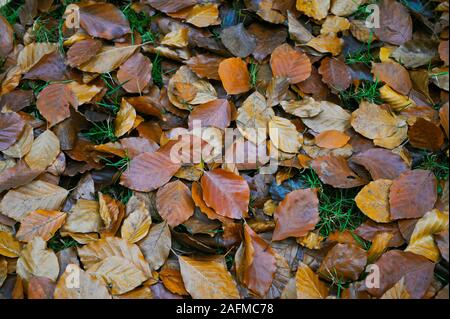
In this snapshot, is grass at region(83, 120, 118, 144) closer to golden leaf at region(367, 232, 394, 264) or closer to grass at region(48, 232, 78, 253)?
grass at region(48, 232, 78, 253)

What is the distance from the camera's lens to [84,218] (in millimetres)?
1401

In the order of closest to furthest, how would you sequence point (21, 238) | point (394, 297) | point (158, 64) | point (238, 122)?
point (394, 297) → point (21, 238) → point (238, 122) → point (158, 64)

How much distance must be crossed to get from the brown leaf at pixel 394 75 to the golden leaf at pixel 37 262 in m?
1.03

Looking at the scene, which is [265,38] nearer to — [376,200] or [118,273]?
[376,200]

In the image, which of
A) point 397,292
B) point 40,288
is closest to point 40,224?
point 40,288

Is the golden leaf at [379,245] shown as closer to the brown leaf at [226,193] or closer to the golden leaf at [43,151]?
the brown leaf at [226,193]

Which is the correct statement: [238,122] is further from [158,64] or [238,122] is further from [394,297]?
[394,297]

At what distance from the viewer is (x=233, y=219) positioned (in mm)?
1369

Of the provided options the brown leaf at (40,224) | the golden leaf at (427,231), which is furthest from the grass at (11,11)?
the golden leaf at (427,231)

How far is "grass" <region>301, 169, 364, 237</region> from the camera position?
1399 mm

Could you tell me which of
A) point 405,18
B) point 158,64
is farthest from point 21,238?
point 405,18

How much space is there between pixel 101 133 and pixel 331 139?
0.66 meters

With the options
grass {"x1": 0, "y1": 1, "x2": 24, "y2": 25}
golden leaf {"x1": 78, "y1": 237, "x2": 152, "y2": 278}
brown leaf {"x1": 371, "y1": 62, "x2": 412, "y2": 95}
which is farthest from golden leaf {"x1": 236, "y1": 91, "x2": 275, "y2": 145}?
grass {"x1": 0, "y1": 1, "x2": 24, "y2": 25}

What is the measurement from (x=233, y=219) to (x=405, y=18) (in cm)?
80
